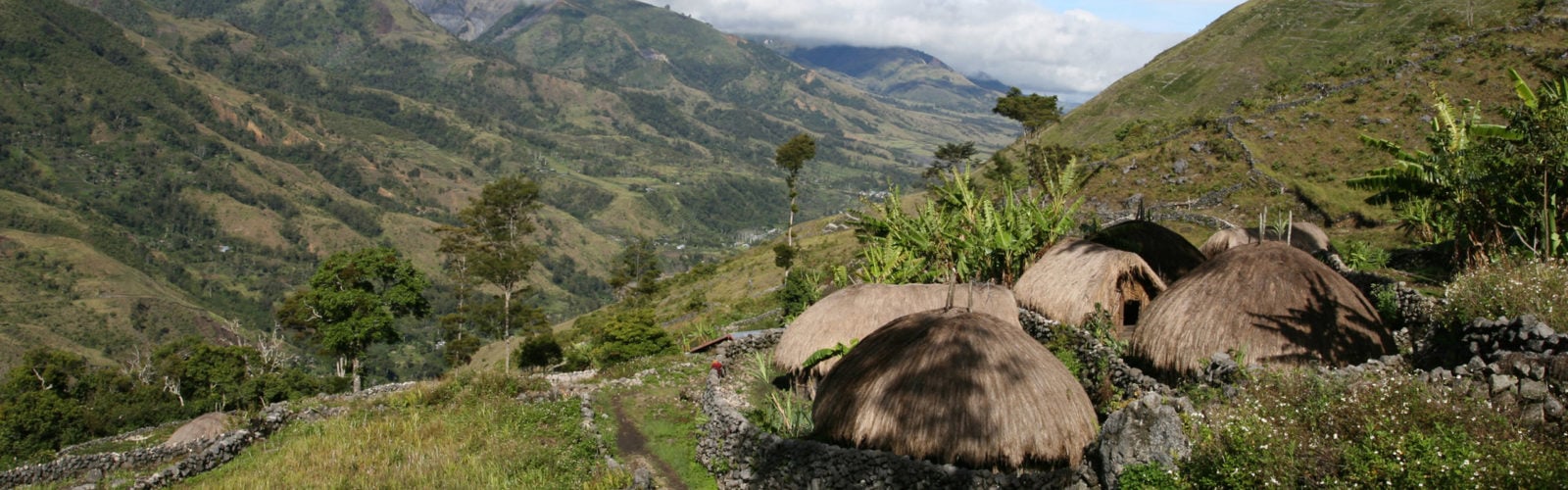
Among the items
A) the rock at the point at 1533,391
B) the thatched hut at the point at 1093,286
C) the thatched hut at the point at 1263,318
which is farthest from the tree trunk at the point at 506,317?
the rock at the point at 1533,391

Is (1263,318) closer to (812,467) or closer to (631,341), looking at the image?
(812,467)

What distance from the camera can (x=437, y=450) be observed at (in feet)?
52.2

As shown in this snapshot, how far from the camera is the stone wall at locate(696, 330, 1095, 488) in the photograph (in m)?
10.2

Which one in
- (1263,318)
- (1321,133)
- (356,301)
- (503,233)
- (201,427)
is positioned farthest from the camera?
(503,233)

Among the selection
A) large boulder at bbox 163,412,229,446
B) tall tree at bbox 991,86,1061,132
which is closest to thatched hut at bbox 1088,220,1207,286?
large boulder at bbox 163,412,229,446

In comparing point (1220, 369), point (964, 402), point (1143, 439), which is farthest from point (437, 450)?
point (1220, 369)

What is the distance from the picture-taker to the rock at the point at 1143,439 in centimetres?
905

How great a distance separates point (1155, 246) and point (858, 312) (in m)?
8.21

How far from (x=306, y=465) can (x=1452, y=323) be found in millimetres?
18923

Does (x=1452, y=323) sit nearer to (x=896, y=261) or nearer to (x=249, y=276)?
(x=896, y=261)

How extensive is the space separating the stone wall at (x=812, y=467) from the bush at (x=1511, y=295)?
5724 millimetres

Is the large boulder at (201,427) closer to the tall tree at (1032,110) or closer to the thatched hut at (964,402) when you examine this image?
the thatched hut at (964,402)

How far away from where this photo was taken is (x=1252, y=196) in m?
40.1

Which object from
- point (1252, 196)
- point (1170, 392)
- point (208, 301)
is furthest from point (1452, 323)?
point (208, 301)
